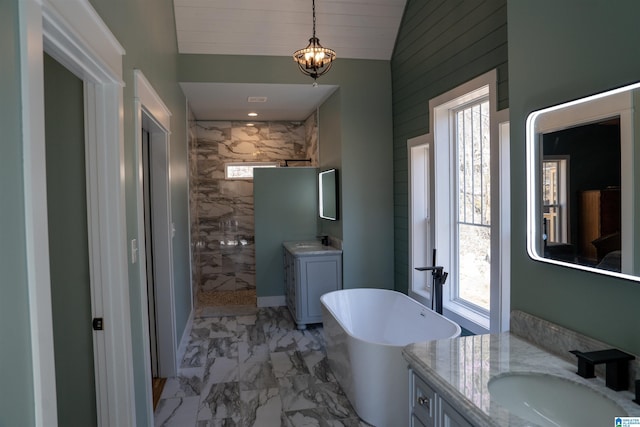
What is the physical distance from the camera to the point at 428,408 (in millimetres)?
1464

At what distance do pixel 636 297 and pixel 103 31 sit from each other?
2.10m

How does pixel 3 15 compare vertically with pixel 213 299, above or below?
above

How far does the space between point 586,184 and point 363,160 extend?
10.6ft

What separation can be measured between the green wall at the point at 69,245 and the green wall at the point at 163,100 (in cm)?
26

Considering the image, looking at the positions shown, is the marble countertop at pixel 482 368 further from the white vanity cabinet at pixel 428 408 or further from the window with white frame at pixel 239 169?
the window with white frame at pixel 239 169

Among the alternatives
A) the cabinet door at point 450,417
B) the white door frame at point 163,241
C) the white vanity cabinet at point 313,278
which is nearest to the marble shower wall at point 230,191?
the white vanity cabinet at point 313,278

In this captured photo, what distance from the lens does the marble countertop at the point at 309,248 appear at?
467 cm

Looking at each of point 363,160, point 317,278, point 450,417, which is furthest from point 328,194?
point 450,417

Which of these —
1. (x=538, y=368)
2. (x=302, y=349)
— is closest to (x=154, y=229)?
(x=302, y=349)

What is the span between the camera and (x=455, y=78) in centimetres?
319

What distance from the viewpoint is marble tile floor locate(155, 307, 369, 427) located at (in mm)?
2889

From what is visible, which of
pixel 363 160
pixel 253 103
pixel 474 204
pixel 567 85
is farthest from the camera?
pixel 253 103

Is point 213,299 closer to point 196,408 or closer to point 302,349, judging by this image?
point 302,349

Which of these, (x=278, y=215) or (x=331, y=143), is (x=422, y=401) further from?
(x=278, y=215)
